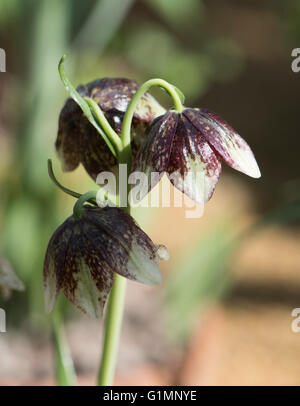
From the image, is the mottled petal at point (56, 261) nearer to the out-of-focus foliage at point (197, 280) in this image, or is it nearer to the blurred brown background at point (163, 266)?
the blurred brown background at point (163, 266)

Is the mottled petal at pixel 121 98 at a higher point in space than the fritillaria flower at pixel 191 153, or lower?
higher

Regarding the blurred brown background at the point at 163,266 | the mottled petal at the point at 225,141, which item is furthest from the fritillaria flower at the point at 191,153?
the blurred brown background at the point at 163,266

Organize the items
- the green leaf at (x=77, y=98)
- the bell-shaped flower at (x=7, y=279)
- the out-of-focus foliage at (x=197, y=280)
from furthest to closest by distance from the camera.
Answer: the out-of-focus foliage at (x=197, y=280) < the bell-shaped flower at (x=7, y=279) < the green leaf at (x=77, y=98)

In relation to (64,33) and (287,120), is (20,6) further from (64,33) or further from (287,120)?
(287,120)

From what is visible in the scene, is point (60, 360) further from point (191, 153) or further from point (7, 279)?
point (191, 153)

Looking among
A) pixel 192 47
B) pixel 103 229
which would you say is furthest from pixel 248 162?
pixel 192 47

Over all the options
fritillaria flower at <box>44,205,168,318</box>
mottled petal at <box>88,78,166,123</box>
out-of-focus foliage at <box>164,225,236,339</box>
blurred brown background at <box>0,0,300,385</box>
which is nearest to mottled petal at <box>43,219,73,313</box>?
fritillaria flower at <box>44,205,168,318</box>

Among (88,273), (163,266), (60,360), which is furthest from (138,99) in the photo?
(163,266)
